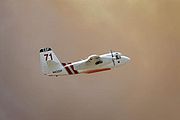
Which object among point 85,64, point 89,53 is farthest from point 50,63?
point 89,53

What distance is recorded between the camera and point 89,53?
130 inches

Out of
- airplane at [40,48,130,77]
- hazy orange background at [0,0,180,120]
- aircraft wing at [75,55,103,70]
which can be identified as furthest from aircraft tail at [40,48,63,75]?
hazy orange background at [0,0,180,120]

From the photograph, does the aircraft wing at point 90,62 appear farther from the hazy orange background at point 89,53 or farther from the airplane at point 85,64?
the hazy orange background at point 89,53

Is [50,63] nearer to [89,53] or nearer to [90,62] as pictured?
[90,62]

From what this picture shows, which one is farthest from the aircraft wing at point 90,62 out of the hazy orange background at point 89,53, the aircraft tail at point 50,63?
the hazy orange background at point 89,53

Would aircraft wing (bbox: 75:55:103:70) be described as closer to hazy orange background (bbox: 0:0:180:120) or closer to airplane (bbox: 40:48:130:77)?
airplane (bbox: 40:48:130:77)

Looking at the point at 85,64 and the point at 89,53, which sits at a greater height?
the point at 89,53

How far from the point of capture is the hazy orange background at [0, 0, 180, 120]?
11.0 feet
